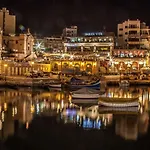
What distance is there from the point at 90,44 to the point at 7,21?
19327mm

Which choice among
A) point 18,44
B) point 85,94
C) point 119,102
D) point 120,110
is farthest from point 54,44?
point 120,110

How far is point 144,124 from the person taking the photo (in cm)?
1936

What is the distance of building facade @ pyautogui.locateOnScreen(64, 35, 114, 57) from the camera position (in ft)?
255

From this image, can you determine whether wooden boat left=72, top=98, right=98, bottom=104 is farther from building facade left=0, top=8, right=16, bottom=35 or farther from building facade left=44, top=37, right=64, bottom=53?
building facade left=44, top=37, right=64, bottom=53

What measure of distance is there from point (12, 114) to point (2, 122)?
8.78 feet

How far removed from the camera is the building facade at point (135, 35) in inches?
3014

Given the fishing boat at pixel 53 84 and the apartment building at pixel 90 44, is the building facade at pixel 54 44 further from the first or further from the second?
the fishing boat at pixel 53 84

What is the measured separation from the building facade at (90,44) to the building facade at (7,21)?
500 inches

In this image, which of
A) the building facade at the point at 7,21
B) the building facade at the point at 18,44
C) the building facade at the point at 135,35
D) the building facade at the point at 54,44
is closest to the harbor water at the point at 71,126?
the building facade at the point at 18,44

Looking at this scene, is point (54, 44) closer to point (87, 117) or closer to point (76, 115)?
point (76, 115)

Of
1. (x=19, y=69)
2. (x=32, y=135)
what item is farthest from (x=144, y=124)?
(x=19, y=69)

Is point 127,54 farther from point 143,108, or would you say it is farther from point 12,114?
point 12,114

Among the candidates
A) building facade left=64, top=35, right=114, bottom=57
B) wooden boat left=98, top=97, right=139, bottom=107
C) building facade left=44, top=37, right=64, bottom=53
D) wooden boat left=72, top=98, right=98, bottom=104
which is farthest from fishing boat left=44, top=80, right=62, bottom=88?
building facade left=44, top=37, right=64, bottom=53

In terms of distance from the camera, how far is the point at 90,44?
79500 millimetres
